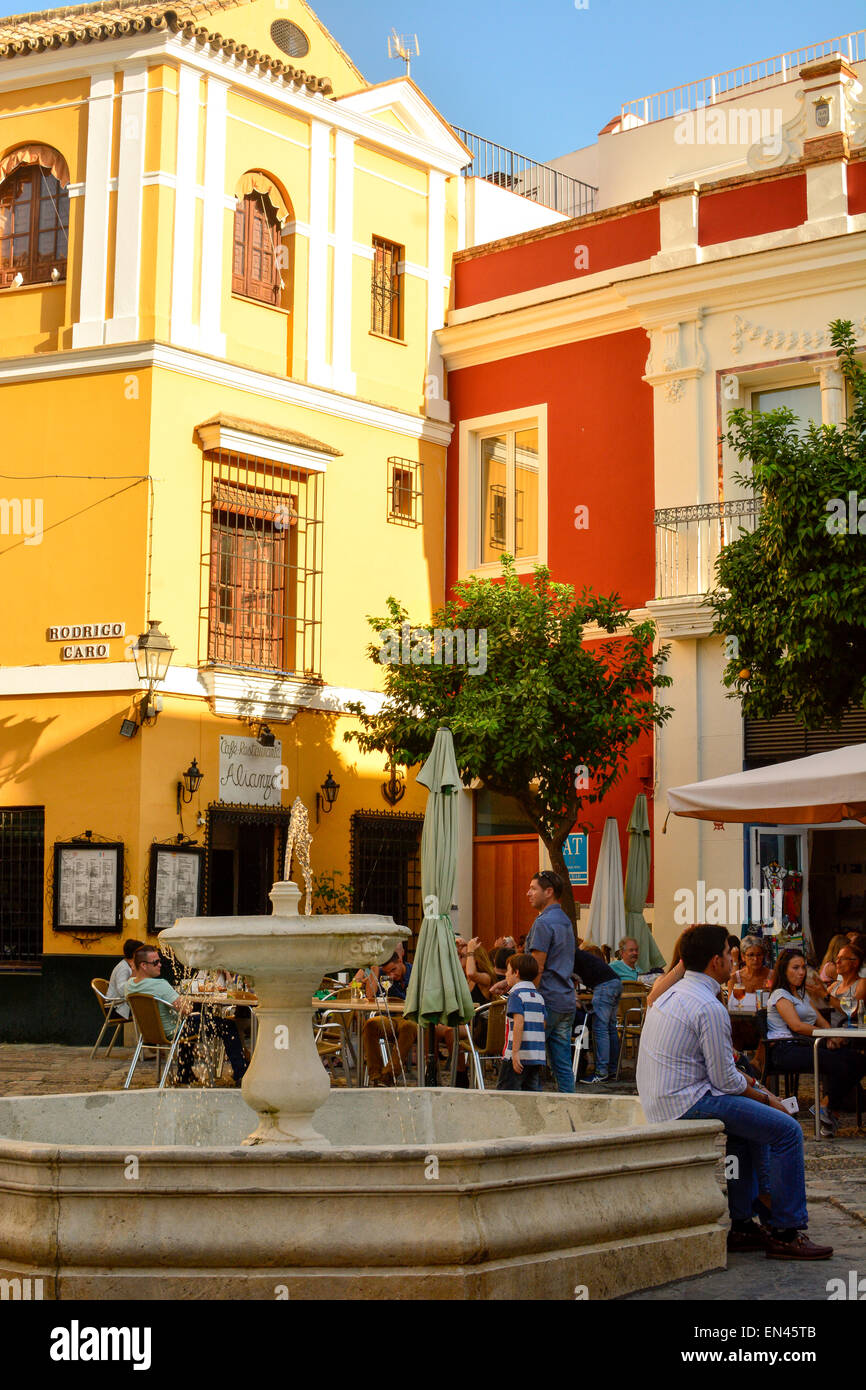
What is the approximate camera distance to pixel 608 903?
16062 millimetres

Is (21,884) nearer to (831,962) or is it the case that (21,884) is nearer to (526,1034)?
(831,962)

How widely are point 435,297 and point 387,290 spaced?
71 centimetres

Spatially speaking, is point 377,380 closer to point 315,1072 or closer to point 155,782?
point 155,782

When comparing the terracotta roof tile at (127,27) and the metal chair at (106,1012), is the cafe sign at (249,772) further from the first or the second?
the terracotta roof tile at (127,27)

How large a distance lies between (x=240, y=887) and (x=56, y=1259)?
12.9 metres

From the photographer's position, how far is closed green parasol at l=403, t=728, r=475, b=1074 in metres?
11.1

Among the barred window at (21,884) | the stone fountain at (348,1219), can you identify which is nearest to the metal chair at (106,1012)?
→ the barred window at (21,884)

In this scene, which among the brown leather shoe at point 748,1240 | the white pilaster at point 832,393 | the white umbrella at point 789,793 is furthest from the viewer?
the white pilaster at point 832,393

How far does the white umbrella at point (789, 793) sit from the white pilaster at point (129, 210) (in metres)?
9.10

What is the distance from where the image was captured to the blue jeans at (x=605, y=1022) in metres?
13.2

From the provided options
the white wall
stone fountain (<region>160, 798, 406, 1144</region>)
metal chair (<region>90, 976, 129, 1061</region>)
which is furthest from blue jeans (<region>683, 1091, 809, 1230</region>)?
the white wall

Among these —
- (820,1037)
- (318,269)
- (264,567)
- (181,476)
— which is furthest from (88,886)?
(820,1037)

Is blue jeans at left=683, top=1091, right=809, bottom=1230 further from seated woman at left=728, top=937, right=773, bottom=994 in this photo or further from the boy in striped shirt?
seated woman at left=728, top=937, right=773, bottom=994

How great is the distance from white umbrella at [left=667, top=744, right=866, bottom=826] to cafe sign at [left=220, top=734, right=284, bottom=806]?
23.5 feet
